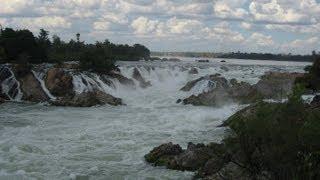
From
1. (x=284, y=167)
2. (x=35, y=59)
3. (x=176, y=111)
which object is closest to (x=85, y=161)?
(x=284, y=167)

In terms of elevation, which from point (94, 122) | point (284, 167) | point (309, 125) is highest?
point (309, 125)

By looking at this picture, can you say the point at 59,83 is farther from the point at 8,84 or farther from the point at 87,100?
the point at 87,100

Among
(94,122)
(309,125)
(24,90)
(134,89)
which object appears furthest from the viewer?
(134,89)

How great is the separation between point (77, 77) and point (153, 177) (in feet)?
88.8

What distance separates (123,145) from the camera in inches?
874

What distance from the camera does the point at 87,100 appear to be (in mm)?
37625

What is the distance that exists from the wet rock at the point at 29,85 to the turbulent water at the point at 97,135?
2.59 ft

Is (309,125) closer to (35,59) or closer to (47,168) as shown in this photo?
(47,168)

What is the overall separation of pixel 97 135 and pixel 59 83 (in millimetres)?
17142

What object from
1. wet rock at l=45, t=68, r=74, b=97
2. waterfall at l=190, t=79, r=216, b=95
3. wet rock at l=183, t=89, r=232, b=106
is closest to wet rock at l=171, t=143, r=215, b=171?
wet rock at l=183, t=89, r=232, b=106

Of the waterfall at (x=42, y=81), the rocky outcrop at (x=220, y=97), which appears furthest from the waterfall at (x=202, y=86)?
the waterfall at (x=42, y=81)

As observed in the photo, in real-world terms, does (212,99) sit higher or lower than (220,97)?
lower

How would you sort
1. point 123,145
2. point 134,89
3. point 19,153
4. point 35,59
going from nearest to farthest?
1. point 19,153
2. point 123,145
3. point 134,89
4. point 35,59

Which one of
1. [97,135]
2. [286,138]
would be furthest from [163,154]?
[286,138]
